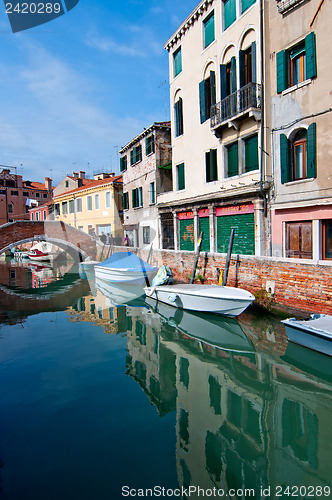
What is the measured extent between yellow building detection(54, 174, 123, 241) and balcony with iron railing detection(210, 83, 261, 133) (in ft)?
53.4

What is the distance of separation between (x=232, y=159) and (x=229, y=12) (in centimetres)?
591

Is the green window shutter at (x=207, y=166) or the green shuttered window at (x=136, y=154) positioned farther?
the green shuttered window at (x=136, y=154)

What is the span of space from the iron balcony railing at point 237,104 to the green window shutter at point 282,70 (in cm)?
77

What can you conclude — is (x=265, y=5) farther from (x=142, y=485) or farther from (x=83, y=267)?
(x=83, y=267)

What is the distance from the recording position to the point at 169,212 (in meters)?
18.4

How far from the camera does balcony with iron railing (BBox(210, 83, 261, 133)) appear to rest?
37.4 ft

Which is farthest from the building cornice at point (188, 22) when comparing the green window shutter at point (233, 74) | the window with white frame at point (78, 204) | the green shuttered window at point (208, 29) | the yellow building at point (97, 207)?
the window with white frame at point (78, 204)

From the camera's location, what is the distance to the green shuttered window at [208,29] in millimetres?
14117

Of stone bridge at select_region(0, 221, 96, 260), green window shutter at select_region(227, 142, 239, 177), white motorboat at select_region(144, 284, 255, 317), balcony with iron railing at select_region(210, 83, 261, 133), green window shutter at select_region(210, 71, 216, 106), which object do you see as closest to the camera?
white motorboat at select_region(144, 284, 255, 317)

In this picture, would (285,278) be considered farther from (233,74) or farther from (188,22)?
(188,22)

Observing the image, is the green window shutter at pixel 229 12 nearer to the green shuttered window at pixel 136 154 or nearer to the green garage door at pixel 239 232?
the green garage door at pixel 239 232

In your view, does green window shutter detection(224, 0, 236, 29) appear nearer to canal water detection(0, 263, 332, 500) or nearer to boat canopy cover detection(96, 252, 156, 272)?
boat canopy cover detection(96, 252, 156, 272)

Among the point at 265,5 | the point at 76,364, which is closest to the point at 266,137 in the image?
the point at 265,5

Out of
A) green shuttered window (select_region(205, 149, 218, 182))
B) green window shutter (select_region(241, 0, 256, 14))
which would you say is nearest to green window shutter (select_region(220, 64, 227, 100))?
green window shutter (select_region(241, 0, 256, 14))
